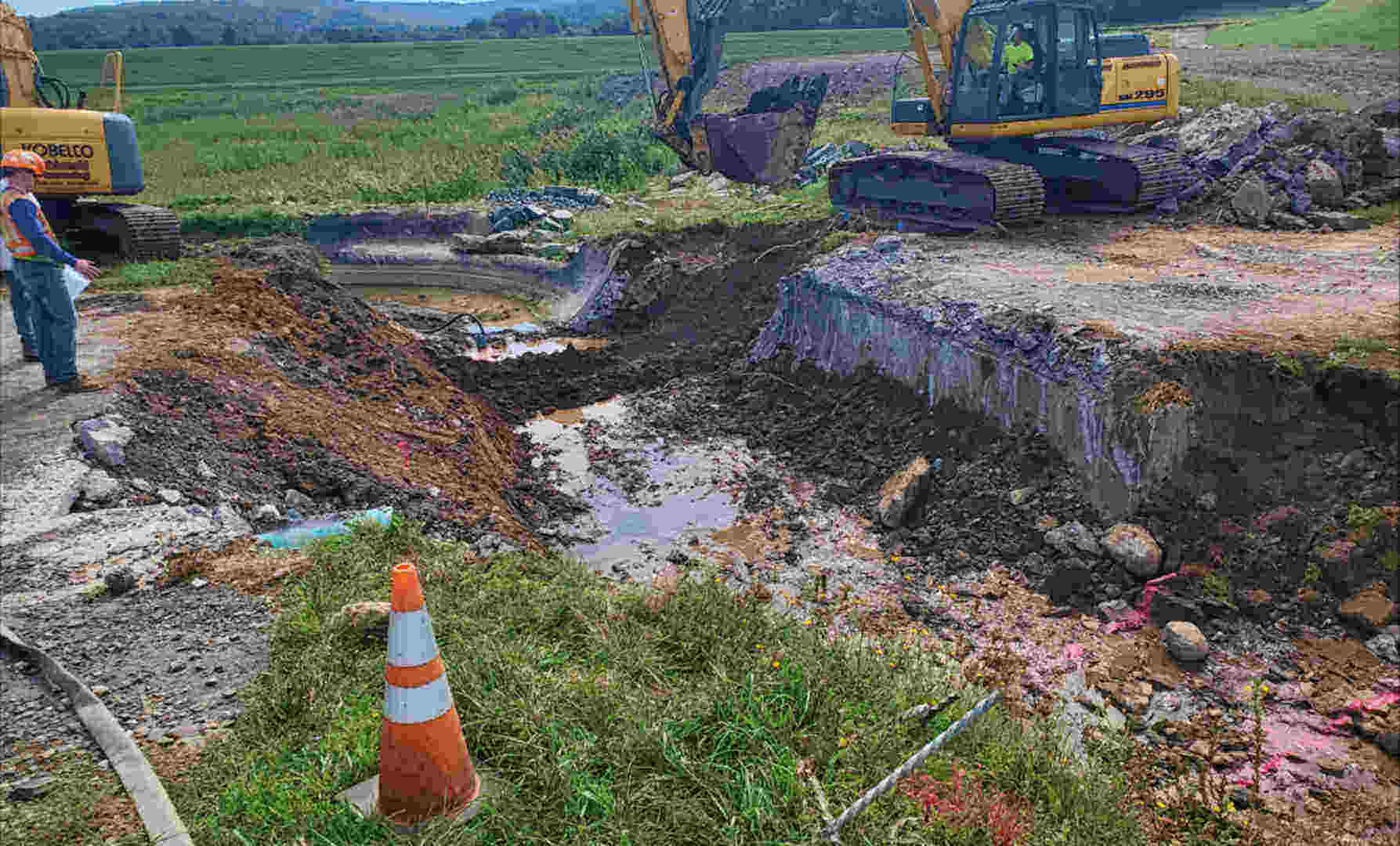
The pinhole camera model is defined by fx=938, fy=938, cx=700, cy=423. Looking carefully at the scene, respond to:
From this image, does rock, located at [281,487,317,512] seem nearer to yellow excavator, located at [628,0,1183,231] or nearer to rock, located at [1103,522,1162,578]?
rock, located at [1103,522,1162,578]

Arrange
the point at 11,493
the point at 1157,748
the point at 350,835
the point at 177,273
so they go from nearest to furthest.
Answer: the point at 350,835, the point at 1157,748, the point at 11,493, the point at 177,273

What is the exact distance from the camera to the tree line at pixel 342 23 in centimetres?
4472

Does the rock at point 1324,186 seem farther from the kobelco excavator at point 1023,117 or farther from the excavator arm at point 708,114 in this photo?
the excavator arm at point 708,114

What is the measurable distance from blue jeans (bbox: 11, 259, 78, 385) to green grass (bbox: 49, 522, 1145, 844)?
4.33 meters

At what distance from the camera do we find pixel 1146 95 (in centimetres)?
1178

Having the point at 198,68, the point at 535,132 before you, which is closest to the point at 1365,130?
the point at 535,132

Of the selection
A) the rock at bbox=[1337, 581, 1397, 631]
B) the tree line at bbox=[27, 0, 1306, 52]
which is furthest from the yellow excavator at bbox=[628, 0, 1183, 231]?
the tree line at bbox=[27, 0, 1306, 52]

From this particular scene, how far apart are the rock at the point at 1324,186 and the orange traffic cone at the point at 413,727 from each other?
1223 cm

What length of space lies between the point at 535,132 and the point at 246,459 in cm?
2270

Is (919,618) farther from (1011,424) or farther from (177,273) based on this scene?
(177,273)

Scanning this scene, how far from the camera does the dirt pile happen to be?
21.3 feet

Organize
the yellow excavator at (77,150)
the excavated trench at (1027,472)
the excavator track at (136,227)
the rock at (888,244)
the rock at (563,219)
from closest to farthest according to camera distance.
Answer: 1. the excavated trench at (1027,472)
2. the rock at (888,244)
3. the yellow excavator at (77,150)
4. the excavator track at (136,227)
5. the rock at (563,219)

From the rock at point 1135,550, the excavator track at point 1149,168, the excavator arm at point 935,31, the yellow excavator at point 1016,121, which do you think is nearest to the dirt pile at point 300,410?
the rock at point 1135,550

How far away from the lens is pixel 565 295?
48.5 ft
